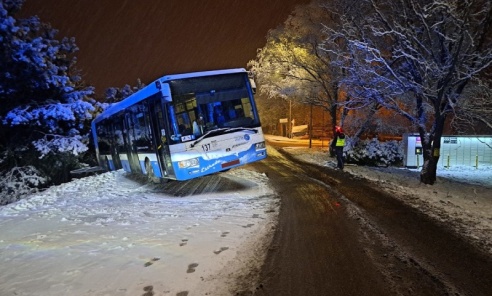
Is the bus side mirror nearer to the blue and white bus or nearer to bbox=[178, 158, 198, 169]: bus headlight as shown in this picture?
the blue and white bus

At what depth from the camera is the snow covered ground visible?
4.76 m

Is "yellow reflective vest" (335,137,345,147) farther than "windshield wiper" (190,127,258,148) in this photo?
Yes

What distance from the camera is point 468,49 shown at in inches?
477

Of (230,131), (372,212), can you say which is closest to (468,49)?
(372,212)

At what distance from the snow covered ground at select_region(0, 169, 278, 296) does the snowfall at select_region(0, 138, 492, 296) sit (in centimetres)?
2

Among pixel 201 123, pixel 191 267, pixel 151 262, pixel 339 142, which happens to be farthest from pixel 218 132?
pixel 339 142

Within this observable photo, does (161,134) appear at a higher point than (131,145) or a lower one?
higher

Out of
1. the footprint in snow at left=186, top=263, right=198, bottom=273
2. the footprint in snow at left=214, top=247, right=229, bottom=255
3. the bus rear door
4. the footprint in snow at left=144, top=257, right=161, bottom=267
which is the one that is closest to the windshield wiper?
the bus rear door

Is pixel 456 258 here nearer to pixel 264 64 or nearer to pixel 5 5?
pixel 264 64

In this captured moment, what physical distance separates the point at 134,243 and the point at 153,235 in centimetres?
52

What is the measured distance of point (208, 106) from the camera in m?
11.2

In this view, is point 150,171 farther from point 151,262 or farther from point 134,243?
point 151,262

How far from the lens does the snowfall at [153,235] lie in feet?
15.8

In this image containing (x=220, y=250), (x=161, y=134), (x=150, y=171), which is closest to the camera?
(x=220, y=250)
